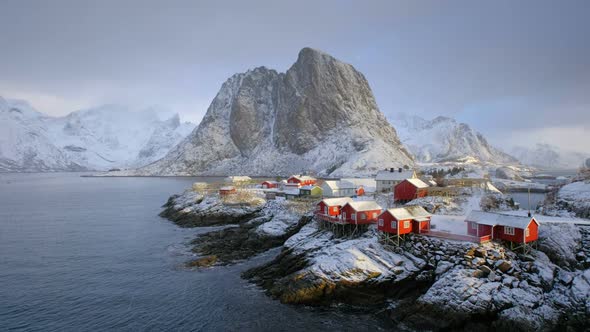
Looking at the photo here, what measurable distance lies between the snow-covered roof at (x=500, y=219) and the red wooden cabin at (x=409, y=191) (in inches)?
652

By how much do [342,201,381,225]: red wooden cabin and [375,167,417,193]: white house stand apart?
925 inches

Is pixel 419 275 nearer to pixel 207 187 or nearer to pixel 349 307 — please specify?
pixel 349 307

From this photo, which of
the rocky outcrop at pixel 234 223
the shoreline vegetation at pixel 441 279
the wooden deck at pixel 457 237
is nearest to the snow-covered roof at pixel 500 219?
the wooden deck at pixel 457 237

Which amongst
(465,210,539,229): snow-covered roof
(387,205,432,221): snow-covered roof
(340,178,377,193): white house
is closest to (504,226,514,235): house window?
(465,210,539,229): snow-covered roof

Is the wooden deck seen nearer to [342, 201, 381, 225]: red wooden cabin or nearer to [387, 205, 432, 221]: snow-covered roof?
[387, 205, 432, 221]: snow-covered roof

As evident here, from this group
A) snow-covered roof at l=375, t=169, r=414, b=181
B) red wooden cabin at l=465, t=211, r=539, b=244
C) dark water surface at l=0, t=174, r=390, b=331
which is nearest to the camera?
dark water surface at l=0, t=174, r=390, b=331

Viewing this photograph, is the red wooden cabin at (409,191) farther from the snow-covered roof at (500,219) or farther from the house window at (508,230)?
the house window at (508,230)

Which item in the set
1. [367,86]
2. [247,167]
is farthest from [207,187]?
[367,86]

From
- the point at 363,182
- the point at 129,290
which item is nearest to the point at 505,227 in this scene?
the point at 129,290

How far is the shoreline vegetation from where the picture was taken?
23.0 m

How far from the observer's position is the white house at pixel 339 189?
62.2 metres

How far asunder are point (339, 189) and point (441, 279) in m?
37.3

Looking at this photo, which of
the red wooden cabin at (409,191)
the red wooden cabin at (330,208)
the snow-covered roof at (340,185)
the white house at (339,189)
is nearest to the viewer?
the red wooden cabin at (330,208)

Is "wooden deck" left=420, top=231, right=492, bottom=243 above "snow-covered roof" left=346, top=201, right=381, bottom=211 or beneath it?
beneath
